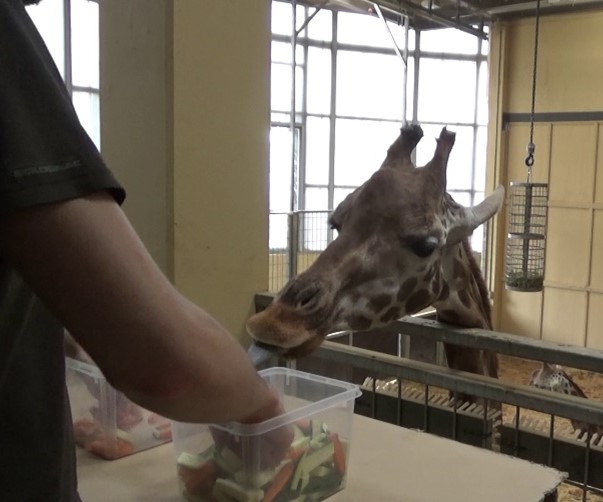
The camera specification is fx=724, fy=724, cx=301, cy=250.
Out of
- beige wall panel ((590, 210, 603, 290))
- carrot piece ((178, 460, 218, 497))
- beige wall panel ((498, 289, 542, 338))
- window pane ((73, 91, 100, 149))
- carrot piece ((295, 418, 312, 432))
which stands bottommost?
beige wall panel ((498, 289, 542, 338))

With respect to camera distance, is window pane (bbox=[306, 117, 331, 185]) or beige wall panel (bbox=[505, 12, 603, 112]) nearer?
beige wall panel (bbox=[505, 12, 603, 112])

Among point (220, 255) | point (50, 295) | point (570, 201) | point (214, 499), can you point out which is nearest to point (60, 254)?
point (50, 295)

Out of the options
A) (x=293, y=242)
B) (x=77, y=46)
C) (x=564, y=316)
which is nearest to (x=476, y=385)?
(x=293, y=242)

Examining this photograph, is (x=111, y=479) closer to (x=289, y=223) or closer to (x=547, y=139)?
(x=289, y=223)

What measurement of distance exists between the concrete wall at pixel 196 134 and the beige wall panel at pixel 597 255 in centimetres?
493

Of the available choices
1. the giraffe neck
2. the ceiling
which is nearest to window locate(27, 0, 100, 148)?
the ceiling

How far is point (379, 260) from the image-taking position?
142cm

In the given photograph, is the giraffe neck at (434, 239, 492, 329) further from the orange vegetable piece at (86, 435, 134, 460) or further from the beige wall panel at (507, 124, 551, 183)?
the beige wall panel at (507, 124, 551, 183)

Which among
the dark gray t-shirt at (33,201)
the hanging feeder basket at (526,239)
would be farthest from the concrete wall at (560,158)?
Result: the dark gray t-shirt at (33,201)

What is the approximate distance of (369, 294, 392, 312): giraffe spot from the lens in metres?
1.43

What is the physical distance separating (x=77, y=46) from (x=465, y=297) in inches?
175

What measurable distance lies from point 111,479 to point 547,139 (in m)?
5.94

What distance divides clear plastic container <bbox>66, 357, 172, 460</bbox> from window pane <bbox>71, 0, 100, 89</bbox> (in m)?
4.34

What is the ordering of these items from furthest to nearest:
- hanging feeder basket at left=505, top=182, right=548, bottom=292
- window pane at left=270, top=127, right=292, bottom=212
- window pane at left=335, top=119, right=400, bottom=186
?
window pane at left=335, top=119, right=400, bottom=186 → window pane at left=270, top=127, right=292, bottom=212 → hanging feeder basket at left=505, top=182, right=548, bottom=292
